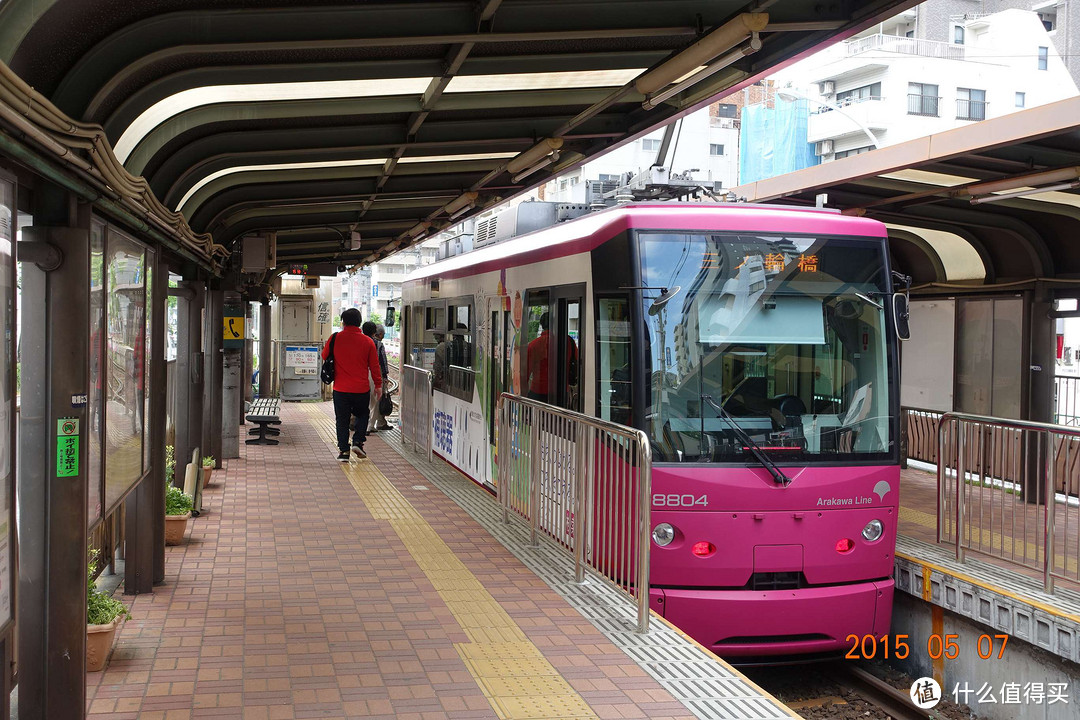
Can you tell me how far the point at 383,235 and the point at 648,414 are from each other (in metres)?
9.27

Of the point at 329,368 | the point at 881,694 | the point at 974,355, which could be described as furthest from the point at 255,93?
the point at 974,355

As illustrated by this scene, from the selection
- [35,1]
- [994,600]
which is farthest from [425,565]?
[35,1]

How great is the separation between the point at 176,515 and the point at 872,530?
498 cm

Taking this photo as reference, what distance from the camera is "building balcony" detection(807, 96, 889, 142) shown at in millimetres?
40250

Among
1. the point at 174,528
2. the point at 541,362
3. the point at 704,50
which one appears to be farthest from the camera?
the point at 541,362

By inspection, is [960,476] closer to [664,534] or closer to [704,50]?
[664,534]

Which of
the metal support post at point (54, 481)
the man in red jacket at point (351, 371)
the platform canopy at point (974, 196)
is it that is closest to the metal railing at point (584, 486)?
the metal support post at point (54, 481)

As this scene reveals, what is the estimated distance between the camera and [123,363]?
205 inches

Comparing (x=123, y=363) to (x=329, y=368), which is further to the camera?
(x=329, y=368)

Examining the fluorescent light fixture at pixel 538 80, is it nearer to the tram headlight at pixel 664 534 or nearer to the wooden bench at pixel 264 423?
the tram headlight at pixel 664 534

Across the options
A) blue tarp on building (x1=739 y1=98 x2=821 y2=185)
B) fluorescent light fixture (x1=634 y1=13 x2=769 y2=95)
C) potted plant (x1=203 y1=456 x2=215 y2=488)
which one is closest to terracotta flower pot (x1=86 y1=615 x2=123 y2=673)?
fluorescent light fixture (x1=634 y1=13 x2=769 y2=95)

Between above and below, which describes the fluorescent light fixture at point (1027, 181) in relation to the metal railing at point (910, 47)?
below

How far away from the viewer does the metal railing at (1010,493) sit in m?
6.83

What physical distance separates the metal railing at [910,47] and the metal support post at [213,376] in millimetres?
35729
